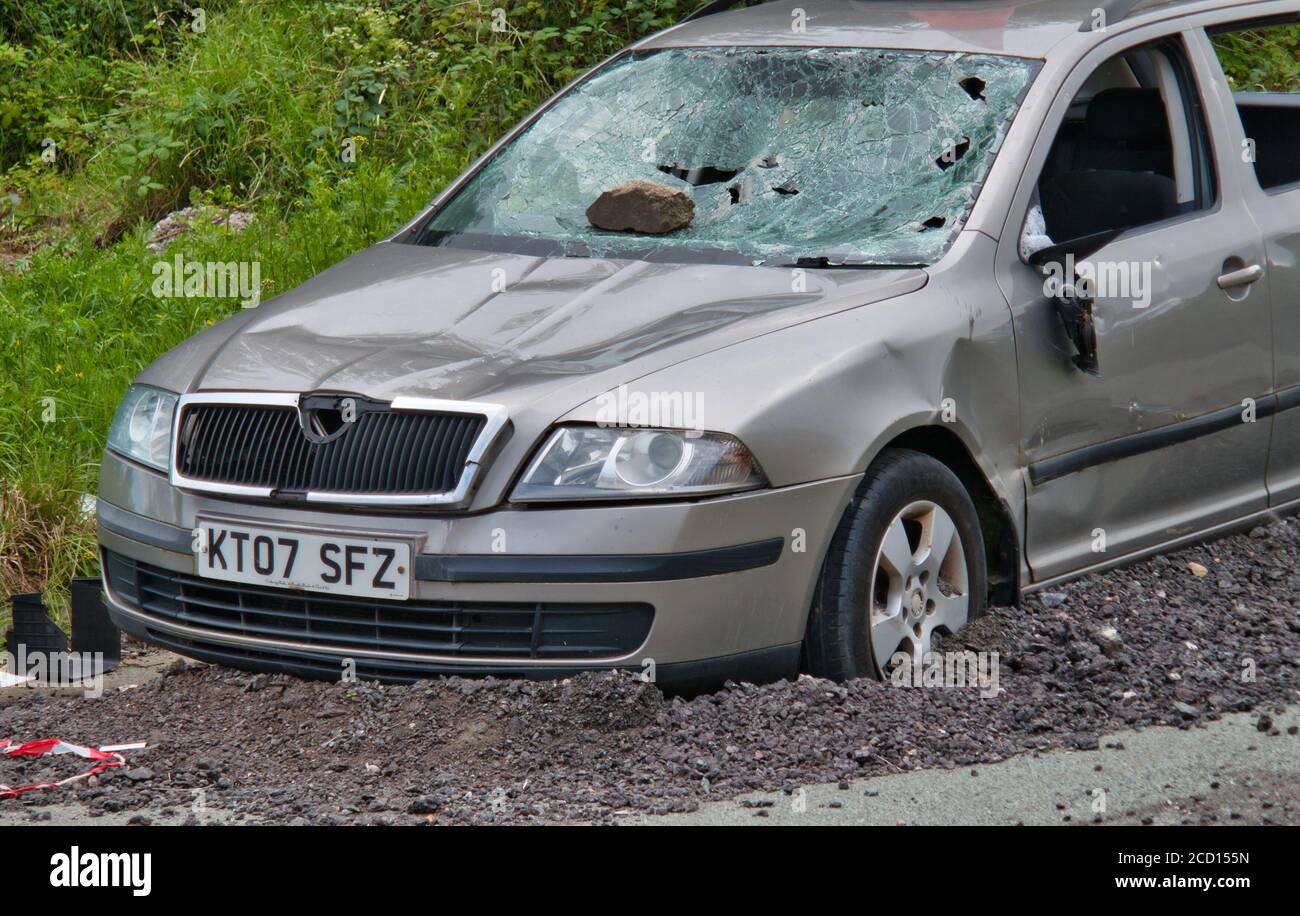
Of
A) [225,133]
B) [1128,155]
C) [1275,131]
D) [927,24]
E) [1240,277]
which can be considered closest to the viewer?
[1240,277]

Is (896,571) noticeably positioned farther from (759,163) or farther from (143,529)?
(143,529)

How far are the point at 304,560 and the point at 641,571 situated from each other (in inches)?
30.3

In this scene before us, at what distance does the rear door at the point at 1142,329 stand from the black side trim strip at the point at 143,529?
2.09 metres

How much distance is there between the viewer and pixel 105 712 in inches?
172

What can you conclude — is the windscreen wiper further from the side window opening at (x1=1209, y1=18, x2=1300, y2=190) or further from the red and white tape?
the red and white tape

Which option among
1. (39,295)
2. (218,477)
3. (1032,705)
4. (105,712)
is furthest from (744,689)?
(39,295)

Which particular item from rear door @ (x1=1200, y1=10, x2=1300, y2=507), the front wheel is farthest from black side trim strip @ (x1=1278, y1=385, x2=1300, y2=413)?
the front wheel

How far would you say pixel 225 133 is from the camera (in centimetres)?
954

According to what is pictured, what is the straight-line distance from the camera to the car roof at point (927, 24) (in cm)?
504

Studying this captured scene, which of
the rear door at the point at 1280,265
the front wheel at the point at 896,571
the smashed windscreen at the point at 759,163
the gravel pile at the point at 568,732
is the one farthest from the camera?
the rear door at the point at 1280,265
